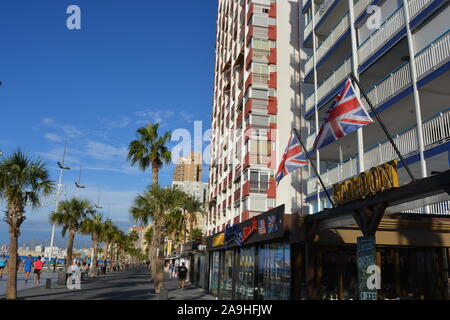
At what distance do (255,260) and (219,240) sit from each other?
278 inches

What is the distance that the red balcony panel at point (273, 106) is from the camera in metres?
35.2

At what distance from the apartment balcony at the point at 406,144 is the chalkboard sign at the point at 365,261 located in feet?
22.8

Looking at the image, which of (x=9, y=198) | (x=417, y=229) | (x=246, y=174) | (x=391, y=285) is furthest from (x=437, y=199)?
(x=246, y=174)

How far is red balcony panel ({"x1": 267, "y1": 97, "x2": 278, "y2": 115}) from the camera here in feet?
116

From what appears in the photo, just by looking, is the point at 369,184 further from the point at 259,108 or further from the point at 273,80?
the point at 273,80

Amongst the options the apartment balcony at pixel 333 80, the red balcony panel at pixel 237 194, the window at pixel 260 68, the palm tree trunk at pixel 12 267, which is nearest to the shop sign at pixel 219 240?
the red balcony panel at pixel 237 194

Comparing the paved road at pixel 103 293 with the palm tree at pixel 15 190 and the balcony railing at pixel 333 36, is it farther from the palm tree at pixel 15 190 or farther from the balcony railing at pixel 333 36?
the balcony railing at pixel 333 36

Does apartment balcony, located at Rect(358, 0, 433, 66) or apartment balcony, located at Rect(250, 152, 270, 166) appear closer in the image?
apartment balcony, located at Rect(358, 0, 433, 66)

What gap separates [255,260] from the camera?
18609 millimetres

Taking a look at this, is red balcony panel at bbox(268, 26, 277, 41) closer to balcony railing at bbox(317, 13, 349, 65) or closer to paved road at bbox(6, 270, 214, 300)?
balcony railing at bbox(317, 13, 349, 65)

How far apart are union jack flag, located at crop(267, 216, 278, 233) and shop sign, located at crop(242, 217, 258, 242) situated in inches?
76.1

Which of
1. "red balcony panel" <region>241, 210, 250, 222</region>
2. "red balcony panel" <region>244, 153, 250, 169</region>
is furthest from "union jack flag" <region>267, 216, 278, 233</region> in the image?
"red balcony panel" <region>244, 153, 250, 169</region>

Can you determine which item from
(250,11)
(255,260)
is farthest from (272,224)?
(250,11)

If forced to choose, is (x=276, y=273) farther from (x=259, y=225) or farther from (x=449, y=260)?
(x=449, y=260)
